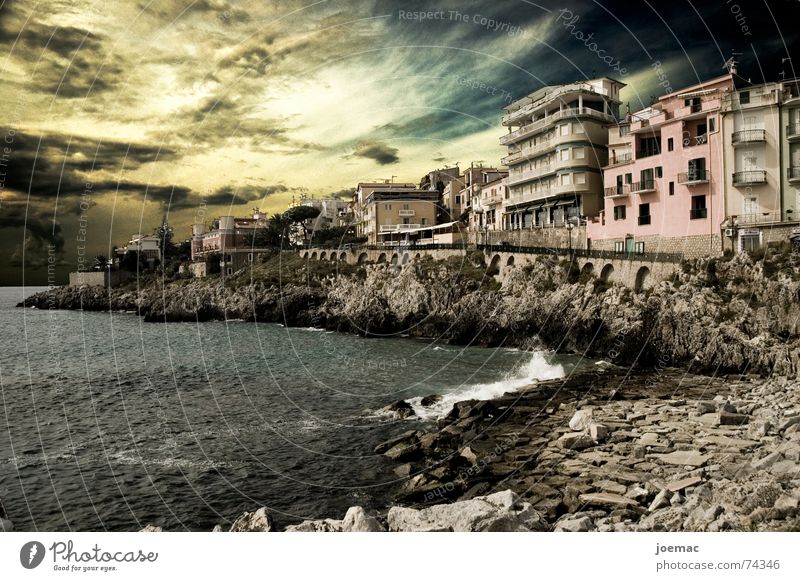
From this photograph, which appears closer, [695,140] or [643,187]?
[695,140]

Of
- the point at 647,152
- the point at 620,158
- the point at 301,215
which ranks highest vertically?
the point at 301,215

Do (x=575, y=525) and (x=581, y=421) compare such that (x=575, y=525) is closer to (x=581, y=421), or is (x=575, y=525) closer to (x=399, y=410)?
(x=581, y=421)

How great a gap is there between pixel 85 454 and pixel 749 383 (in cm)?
1686

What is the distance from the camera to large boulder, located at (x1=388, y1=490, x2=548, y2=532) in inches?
198

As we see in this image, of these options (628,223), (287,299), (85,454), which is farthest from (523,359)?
(287,299)

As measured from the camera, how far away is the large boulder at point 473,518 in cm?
502

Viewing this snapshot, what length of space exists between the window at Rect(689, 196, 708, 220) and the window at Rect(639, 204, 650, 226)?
110 inches

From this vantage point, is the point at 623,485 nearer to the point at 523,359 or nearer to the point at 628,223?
the point at 523,359

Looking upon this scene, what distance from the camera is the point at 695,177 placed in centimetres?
1661

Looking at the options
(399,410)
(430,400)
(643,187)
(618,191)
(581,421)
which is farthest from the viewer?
(618,191)

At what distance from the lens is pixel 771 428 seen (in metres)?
8.41

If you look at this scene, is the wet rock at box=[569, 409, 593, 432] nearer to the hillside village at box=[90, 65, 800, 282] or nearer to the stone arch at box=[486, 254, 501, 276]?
the hillside village at box=[90, 65, 800, 282]

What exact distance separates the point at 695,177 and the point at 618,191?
4.52 m

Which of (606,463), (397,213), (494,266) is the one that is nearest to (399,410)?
(606,463)
